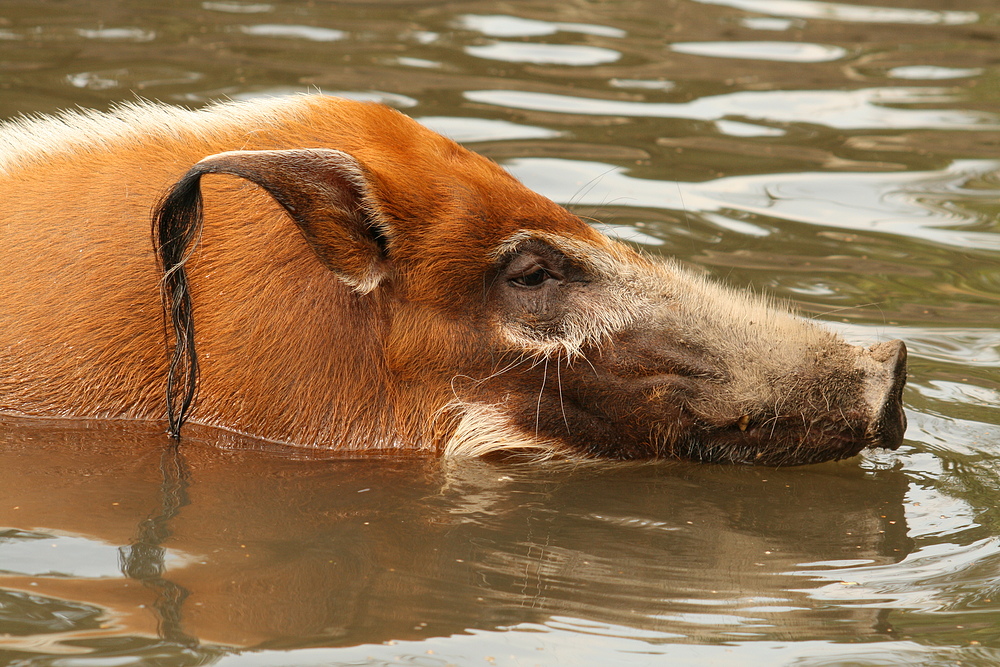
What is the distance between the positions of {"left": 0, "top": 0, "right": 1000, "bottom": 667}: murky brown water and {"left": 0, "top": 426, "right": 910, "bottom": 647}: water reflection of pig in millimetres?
12

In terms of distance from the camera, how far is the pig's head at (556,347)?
5633mm

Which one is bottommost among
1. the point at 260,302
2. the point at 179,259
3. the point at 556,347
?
the point at 556,347

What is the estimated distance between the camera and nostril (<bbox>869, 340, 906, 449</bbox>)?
222 inches

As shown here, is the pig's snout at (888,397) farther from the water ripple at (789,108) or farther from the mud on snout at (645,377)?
the water ripple at (789,108)

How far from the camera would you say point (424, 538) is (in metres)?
5.15

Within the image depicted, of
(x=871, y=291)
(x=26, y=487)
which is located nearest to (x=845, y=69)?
(x=871, y=291)

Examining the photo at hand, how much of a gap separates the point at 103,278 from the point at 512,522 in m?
2.07

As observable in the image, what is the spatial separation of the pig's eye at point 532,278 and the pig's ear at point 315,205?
599mm

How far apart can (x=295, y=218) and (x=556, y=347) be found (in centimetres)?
126

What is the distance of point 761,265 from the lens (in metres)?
8.50

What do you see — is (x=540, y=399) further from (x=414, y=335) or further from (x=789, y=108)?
(x=789, y=108)

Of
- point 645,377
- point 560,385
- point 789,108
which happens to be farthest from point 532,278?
point 789,108

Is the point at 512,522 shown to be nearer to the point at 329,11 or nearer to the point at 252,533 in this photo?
the point at 252,533

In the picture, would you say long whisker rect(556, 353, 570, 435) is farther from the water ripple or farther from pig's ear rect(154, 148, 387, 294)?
the water ripple
